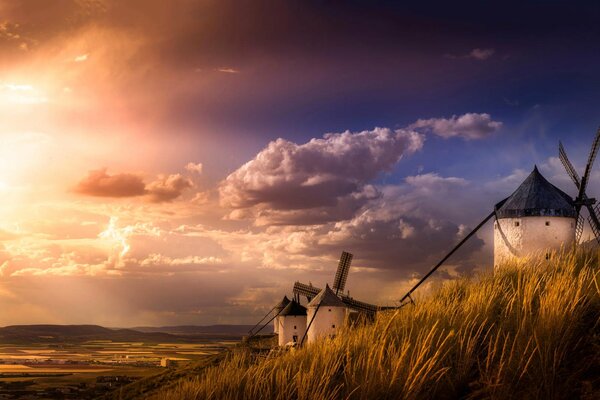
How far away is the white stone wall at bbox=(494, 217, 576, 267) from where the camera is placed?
2595 centimetres

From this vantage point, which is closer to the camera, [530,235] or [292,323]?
[530,235]

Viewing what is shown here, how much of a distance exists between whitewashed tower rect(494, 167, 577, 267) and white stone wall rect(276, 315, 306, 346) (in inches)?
894

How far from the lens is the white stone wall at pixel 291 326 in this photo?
1837 inches

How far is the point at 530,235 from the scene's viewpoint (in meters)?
26.1

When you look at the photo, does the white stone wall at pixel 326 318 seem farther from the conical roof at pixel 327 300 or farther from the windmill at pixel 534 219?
the windmill at pixel 534 219

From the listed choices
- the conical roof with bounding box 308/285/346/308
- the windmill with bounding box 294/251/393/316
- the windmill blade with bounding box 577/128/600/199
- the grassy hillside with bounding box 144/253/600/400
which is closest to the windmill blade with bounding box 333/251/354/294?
the windmill with bounding box 294/251/393/316

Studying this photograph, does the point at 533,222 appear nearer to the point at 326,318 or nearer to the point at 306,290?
the point at 326,318

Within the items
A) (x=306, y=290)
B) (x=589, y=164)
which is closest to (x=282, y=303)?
(x=306, y=290)

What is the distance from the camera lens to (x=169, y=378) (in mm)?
44969

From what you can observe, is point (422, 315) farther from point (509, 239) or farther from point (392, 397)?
point (509, 239)

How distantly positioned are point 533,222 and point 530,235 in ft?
2.00

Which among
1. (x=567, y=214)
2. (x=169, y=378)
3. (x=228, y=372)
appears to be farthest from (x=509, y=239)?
(x=169, y=378)

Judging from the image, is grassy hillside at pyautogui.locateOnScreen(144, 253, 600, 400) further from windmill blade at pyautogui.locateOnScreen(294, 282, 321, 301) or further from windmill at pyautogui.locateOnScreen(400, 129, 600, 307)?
windmill blade at pyautogui.locateOnScreen(294, 282, 321, 301)

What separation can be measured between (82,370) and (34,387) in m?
24.1
